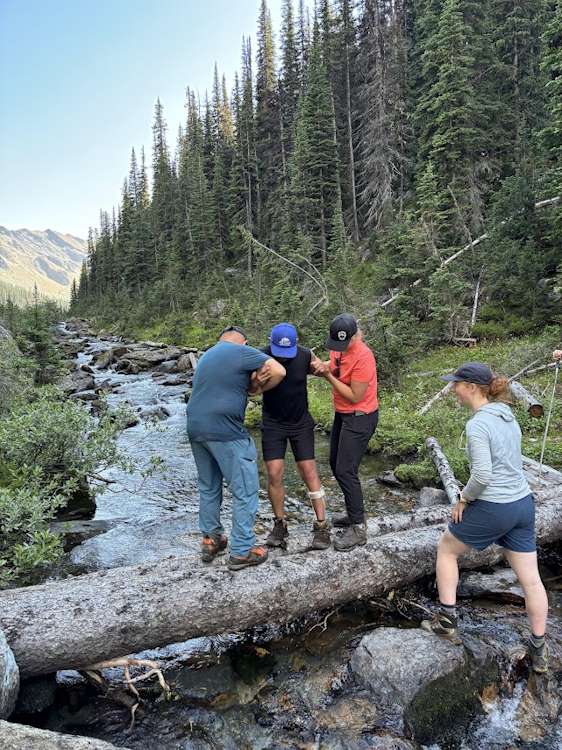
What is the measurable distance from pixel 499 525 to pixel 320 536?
206 cm

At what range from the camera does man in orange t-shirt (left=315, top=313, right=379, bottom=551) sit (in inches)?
210

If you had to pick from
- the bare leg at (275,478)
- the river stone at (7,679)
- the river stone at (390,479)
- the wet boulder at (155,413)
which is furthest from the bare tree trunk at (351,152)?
the river stone at (7,679)

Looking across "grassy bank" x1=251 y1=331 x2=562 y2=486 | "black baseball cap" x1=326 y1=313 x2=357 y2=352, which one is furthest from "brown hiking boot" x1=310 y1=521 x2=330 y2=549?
"grassy bank" x1=251 y1=331 x2=562 y2=486

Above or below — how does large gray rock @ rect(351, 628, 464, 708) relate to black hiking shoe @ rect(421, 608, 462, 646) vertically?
below

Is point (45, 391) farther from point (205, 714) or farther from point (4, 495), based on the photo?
point (205, 714)

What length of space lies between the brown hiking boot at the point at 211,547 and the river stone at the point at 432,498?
423cm

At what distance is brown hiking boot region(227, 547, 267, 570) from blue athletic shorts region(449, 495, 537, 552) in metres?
1.99

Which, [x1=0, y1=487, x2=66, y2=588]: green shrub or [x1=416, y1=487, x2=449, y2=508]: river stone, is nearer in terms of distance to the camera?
[x1=0, y1=487, x2=66, y2=588]: green shrub

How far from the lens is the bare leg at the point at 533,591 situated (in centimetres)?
429

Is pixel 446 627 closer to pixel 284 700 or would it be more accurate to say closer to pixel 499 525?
pixel 499 525

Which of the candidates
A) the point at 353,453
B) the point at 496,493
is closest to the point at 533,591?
the point at 496,493

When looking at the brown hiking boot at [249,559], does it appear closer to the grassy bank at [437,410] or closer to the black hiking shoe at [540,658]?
the black hiking shoe at [540,658]

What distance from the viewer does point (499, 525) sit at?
420 cm

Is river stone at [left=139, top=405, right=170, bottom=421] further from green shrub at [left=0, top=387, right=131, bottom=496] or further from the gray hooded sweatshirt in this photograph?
the gray hooded sweatshirt
